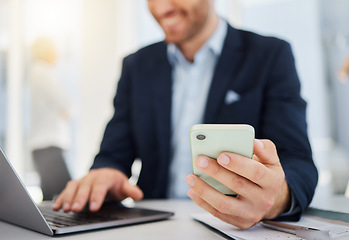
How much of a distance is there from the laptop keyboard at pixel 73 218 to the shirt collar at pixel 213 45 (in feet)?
2.48

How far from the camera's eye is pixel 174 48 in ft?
4.25

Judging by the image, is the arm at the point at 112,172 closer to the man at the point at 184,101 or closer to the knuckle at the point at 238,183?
the man at the point at 184,101

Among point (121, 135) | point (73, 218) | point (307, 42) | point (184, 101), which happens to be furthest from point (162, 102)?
point (307, 42)

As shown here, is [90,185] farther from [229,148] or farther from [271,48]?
[271,48]

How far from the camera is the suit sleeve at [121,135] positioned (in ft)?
3.88

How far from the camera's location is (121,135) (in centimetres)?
123

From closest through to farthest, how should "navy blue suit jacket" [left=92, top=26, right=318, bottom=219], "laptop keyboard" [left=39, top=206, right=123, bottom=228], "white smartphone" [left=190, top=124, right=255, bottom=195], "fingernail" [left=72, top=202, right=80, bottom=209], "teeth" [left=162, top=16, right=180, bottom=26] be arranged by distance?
"white smartphone" [left=190, top=124, right=255, bottom=195] < "laptop keyboard" [left=39, top=206, right=123, bottom=228] < "fingernail" [left=72, top=202, right=80, bottom=209] < "navy blue suit jacket" [left=92, top=26, right=318, bottom=219] < "teeth" [left=162, top=16, right=180, bottom=26]

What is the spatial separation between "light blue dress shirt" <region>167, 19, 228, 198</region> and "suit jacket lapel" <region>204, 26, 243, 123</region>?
0.14 ft

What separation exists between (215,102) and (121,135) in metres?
0.38

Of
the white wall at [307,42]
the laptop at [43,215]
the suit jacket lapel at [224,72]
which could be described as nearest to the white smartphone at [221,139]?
the laptop at [43,215]

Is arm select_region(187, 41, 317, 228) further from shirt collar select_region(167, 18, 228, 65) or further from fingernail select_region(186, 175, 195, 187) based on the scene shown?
shirt collar select_region(167, 18, 228, 65)

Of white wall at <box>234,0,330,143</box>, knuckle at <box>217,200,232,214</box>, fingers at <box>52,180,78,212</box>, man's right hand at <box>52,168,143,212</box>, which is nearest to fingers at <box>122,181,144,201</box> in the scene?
man's right hand at <box>52,168,143,212</box>

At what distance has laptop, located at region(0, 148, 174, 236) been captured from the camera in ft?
1.65

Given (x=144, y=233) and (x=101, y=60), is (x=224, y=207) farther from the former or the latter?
(x=101, y=60)
